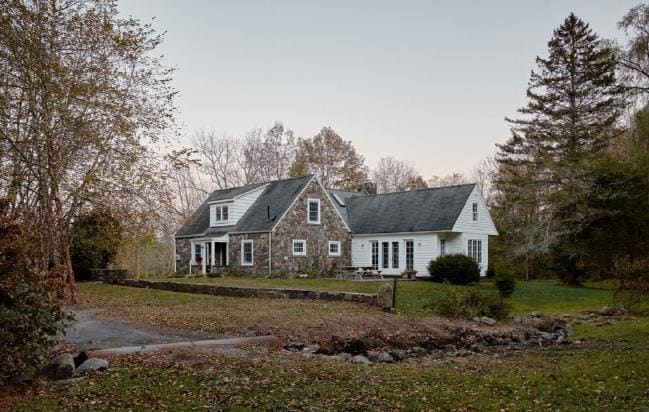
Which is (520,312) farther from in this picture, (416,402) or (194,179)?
(194,179)

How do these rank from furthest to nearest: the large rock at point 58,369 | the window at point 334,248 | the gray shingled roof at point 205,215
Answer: the gray shingled roof at point 205,215
the window at point 334,248
the large rock at point 58,369

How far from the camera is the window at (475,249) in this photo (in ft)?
103

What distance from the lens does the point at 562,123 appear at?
37438mm

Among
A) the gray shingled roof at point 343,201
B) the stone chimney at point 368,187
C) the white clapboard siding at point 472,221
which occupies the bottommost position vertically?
the white clapboard siding at point 472,221

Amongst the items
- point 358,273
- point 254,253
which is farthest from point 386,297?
point 254,253

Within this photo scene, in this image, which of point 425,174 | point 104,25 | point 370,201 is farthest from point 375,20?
point 425,174

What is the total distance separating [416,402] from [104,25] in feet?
49.0

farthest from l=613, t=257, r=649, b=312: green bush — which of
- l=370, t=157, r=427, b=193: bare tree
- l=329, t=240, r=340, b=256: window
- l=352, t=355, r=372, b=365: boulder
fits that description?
l=370, t=157, r=427, b=193: bare tree

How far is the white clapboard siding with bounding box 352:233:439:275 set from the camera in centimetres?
3067

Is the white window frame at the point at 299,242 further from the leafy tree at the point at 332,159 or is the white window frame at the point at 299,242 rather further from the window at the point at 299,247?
the leafy tree at the point at 332,159

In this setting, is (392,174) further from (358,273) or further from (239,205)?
(358,273)

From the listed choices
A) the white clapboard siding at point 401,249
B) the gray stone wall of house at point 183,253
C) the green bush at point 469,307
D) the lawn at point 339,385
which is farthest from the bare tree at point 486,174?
the lawn at point 339,385

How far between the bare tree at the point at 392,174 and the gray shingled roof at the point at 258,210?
80.8 ft

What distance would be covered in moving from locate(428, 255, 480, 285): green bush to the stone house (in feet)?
8.50
